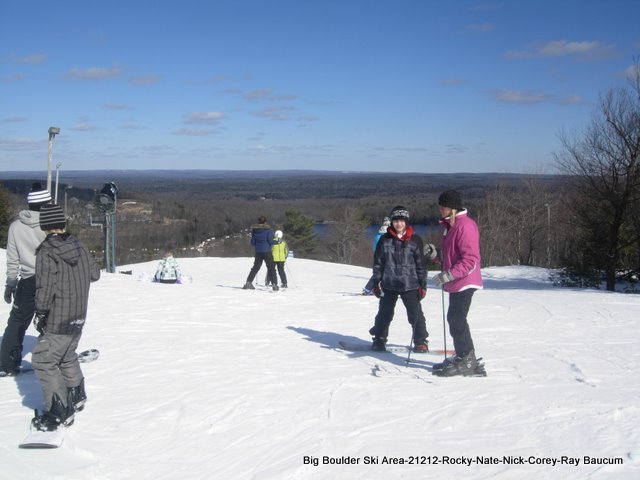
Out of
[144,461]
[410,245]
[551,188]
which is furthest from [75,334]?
[551,188]

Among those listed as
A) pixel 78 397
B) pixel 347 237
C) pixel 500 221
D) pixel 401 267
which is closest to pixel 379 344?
pixel 401 267

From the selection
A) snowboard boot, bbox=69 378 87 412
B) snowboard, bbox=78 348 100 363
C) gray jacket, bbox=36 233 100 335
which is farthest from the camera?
snowboard, bbox=78 348 100 363

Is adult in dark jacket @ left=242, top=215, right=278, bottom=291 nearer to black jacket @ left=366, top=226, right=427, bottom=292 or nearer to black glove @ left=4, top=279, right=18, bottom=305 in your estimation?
black jacket @ left=366, top=226, right=427, bottom=292

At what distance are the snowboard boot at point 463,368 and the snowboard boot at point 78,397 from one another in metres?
3.42

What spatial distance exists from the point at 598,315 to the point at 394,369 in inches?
226

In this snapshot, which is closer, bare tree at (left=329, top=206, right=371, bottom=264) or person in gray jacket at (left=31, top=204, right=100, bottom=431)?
person in gray jacket at (left=31, top=204, right=100, bottom=431)

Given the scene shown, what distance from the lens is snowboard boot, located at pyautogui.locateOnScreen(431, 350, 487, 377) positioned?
6117 mm

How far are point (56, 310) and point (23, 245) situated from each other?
1582 millimetres

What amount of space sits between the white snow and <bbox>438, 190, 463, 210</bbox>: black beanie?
5.71 ft

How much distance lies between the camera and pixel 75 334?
4.87 meters

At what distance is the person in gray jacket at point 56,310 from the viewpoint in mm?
4711

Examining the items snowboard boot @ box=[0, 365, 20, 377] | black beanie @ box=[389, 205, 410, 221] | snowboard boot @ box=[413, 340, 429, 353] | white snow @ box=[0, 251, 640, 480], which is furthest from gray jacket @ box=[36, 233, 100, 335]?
snowboard boot @ box=[413, 340, 429, 353]

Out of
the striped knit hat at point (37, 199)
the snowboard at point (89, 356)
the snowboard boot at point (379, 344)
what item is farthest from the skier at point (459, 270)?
the snowboard at point (89, 356)

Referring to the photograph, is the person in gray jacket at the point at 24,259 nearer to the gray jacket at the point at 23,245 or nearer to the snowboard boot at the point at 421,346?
the gray jacket at the point at 23,245
